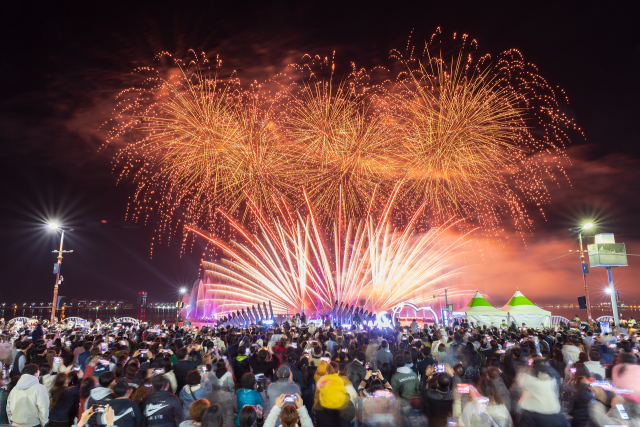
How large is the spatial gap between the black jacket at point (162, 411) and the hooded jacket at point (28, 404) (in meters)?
2.01

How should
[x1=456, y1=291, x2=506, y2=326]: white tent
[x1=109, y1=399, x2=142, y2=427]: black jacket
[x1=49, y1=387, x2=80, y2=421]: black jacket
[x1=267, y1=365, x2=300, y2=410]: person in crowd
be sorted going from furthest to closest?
[x1=456, y1=291, x2=506, y2=326]: white tent < [x1=49, y1=387, x2=80, y2=421]: black jacket < [x1=267, y1=365, x2=300, y2=410]: person in crowd < [x1=109, y1=399, x2=142, y2=427]: black jacket

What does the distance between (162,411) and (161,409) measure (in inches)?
1.2

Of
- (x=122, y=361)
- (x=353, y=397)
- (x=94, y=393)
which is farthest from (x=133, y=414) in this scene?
(x=122, y=361)

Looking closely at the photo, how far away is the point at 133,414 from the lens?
5.82 metres

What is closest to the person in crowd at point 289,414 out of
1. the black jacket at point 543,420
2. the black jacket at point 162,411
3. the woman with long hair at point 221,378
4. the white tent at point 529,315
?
the black jacket at point 162,411

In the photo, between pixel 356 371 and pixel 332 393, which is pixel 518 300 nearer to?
pixel 356 371

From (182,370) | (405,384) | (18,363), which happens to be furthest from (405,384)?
(18,363)

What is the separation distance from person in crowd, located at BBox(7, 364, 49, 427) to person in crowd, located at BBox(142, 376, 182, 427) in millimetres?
2007

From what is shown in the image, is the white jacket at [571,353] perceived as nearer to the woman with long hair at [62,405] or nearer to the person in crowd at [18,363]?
the woman with long hair at [62,405]

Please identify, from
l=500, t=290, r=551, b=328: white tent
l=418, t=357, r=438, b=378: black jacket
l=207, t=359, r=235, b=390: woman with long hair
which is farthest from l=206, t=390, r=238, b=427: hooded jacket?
l=500, t=290, r=551, b=328: white tent

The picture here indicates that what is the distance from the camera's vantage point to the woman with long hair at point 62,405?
6887mm

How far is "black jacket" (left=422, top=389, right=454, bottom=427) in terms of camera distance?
21.4 feet

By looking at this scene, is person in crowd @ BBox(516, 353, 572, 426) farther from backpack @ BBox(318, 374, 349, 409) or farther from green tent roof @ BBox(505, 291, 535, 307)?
green tent roof @ BBox(505, 291, 535, 307)

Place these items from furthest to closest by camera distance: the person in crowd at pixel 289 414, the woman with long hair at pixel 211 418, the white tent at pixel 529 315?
the white tent at pixel 529 315
the person in crowd at pixel 289 414
the woman with long hair at pixel 211 418
